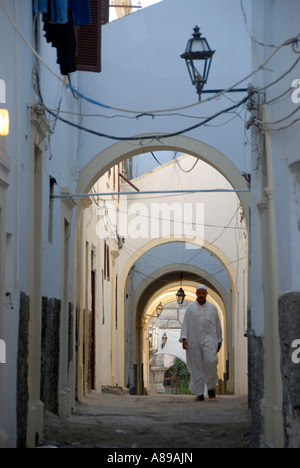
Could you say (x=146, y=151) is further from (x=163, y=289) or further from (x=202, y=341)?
(x=163, y=289)

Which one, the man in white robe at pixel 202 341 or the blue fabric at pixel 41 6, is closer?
the blue fabric at pixel 41 6

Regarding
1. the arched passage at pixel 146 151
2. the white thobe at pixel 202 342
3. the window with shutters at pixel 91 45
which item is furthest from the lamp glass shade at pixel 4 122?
the white thobe at pixel 202 342

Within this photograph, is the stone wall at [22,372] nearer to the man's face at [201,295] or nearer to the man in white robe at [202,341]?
the man in white robe at [202,341]

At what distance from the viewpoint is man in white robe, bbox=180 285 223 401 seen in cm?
1388

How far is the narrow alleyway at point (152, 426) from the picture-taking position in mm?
8148

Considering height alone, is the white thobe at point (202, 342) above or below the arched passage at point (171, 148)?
below

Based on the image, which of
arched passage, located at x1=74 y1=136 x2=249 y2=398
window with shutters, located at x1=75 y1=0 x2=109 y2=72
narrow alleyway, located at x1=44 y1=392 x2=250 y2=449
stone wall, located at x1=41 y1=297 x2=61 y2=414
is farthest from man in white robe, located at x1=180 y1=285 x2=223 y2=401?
window with shutters, located at x1=75 y1=0 x2=109 y2=72

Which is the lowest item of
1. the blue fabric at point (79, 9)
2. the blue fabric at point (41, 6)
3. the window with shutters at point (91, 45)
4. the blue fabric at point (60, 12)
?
the blue fabric at point (60, 12)

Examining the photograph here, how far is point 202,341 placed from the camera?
46.3ft

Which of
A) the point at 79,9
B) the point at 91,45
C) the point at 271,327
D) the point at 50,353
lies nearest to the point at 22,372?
the point at 271,327

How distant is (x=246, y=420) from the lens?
1009 centimetres

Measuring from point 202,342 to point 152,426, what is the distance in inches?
187
